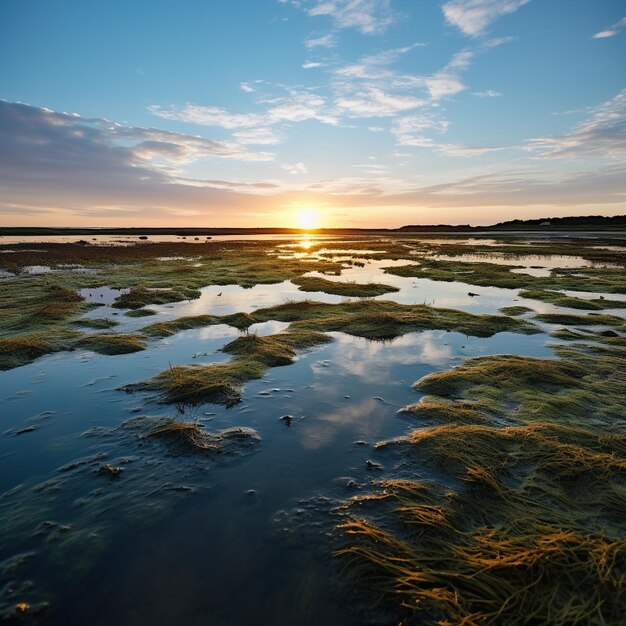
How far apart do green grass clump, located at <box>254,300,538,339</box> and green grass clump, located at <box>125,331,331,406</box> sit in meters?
2.67

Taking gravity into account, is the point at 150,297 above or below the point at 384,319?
above

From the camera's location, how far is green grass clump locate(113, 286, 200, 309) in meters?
24.4

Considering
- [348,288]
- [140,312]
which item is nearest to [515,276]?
[348,288]

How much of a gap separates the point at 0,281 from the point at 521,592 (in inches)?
1561

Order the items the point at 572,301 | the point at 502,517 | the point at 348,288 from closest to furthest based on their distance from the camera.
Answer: the point at 502,517
the point at 572,301
the point at 348,288

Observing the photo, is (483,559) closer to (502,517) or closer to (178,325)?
(502,517)

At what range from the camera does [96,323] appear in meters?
19.9

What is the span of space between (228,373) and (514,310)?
688 inches

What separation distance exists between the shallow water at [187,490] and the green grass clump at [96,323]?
192 inches

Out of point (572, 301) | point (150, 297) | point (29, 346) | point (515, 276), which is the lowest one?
point (29, 346)

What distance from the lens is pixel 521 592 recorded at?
16.0 feet

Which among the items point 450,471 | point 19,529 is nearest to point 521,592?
point 450,471

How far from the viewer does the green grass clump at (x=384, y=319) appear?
18719mm

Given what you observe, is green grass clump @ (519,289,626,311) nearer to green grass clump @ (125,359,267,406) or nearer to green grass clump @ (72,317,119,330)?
green grass clump @ (125,359,267,406)
